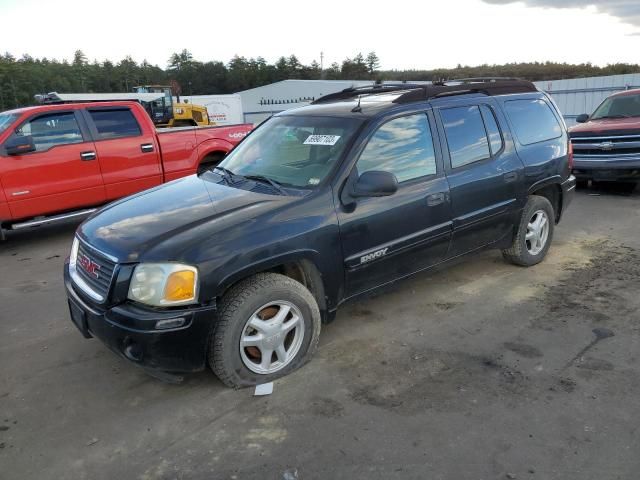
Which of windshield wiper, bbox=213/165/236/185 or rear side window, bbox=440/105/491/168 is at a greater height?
rear side window, bbox=440/105/491/168

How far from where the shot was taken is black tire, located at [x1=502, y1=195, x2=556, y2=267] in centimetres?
499

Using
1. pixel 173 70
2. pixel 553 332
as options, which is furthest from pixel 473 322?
pixel 173 70

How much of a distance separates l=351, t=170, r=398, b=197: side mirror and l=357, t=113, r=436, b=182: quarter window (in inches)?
6.2

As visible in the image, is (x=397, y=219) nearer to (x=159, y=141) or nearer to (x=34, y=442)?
(x=34, y=442)

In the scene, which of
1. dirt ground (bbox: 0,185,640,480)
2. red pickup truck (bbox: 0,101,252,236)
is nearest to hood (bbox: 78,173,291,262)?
dirt ground (bbox: 0,185,640,480)

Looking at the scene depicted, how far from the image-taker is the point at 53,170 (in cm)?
685

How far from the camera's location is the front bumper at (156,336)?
9.54 ft

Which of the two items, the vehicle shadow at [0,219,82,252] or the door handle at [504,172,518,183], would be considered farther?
the vehicle shadow at [0,219,82,252]

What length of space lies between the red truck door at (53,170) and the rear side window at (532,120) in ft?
18.2

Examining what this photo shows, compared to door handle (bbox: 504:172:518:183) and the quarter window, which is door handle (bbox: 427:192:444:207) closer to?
the quarter window

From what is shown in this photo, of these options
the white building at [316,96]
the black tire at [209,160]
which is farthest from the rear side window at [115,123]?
the white building at [316,96]

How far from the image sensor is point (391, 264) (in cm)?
Result: 388

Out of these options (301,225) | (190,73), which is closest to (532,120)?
(301,225)

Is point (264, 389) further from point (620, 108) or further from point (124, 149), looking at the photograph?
point (620, 108)
